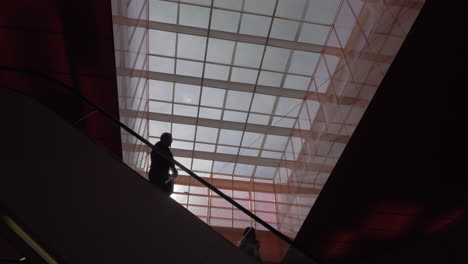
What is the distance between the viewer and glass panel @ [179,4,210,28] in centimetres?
1898

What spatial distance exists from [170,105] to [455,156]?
1778cm

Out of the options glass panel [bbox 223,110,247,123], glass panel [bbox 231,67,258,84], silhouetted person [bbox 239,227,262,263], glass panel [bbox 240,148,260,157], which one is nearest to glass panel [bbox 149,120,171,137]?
glass panel [bbox 223,110,247,123]

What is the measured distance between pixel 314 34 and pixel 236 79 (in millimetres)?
5811

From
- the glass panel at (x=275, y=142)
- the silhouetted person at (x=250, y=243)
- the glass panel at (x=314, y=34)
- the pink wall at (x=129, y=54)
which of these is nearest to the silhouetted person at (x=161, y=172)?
the pink wall at (x=129, y=54)

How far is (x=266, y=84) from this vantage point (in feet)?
74.9

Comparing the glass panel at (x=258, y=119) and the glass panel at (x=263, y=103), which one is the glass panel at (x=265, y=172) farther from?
the glass panel at (x=263, y=103)

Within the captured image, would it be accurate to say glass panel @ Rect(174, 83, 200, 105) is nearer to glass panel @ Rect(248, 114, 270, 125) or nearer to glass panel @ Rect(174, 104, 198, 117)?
→ glass panel @ Rect(174, 104, 198, 117)

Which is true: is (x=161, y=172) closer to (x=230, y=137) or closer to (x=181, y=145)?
(x=230, y=137)

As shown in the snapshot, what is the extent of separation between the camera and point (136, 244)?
541 cm

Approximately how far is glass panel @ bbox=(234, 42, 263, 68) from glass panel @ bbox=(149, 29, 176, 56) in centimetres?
409

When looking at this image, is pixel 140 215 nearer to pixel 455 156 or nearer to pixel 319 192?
pixel 319 192

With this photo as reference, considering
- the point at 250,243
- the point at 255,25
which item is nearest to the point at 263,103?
the point at 255,25

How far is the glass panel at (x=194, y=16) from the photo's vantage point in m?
19.0

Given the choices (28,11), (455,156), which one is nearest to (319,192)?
(455,156)
